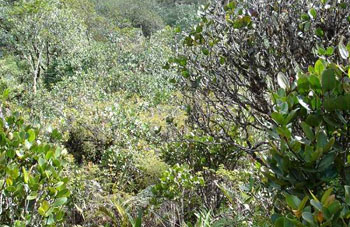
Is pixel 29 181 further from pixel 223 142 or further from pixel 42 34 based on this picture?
pixel 42 34

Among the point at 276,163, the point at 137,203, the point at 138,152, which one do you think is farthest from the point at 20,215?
the point at 138,152

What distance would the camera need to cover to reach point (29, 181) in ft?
5.92

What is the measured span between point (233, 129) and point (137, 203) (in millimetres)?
1318

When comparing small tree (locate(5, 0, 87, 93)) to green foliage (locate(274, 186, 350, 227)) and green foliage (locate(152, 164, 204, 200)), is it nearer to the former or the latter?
green foliage (locate(152, 164, 204, 200))

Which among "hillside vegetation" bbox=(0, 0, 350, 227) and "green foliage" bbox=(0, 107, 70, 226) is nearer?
"hillside vegetation" bbox=(0, 0, 350, 227)

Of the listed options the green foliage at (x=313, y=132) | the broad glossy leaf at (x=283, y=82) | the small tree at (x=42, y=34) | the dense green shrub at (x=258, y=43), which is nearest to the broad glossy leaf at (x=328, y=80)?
the green foliage at (x=313, y=132)

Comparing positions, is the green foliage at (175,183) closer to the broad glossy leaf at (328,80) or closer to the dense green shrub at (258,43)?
the dense green shrub at (258,43)

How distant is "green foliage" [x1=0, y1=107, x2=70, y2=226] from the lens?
181 centimetres

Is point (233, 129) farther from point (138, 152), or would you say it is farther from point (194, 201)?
point (138, 152)

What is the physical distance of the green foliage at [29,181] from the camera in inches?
71.1

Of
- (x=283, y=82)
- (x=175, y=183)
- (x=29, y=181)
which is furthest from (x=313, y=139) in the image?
(x=175, y=183)

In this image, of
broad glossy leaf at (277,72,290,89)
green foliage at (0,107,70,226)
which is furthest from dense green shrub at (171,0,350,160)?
green foliage at (0,107,70,226)

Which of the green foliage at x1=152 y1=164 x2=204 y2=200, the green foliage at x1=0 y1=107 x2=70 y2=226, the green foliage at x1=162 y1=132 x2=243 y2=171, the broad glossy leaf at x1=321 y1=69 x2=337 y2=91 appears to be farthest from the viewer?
the green foliage at x1=162 y1=132 x2=243 y2=171

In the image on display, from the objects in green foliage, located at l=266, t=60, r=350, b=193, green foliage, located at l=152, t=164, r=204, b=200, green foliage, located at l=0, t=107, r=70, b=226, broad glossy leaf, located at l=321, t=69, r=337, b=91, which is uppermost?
broad glossy leaf, located at l=321, t=69, r=337, b=91
